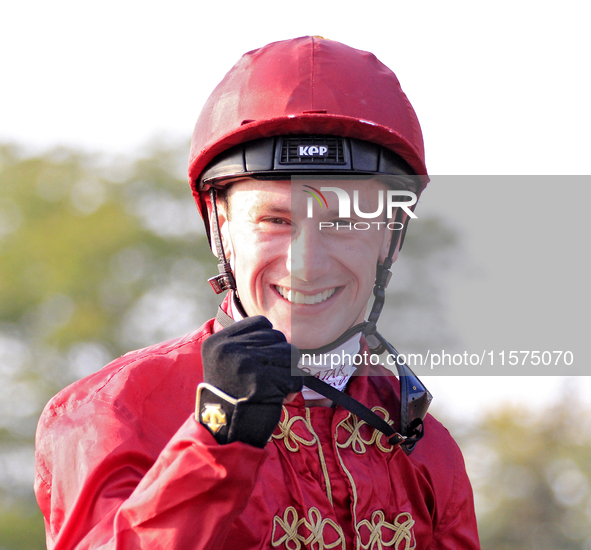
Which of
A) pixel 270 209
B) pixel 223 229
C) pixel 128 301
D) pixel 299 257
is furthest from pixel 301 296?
pixel 128 301

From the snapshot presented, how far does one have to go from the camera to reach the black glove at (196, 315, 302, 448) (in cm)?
186

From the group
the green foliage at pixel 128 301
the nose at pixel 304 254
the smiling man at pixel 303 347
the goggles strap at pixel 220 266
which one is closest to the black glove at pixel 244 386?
the smiling man at pixel 303 347

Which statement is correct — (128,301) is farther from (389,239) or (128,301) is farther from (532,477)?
(389,239)

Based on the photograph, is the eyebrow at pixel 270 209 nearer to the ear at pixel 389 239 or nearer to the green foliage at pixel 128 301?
the ear at pixel 389 239

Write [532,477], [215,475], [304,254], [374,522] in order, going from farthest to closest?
1. [532,477]
2. [304,254]
3. [374,522]
4. [215,475]

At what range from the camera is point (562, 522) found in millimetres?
17500

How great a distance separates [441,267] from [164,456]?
1595 centimetres

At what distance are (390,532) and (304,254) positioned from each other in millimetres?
952

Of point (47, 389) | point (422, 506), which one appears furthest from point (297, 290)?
point (47, 389)

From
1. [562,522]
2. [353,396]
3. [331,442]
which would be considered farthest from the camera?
[562,522]

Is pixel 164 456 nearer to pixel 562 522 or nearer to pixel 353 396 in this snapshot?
pixel 353 396

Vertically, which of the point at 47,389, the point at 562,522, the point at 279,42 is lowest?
the point at 562,522

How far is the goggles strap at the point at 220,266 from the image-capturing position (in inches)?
111

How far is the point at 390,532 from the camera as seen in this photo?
2514 mm
